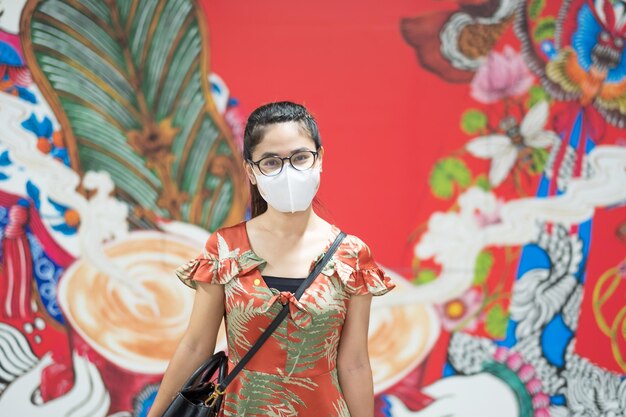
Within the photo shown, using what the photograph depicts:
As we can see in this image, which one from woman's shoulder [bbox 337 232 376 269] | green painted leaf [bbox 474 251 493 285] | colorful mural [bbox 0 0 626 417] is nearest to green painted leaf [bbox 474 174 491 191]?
colorful mural [bbox 0 0 626 417]

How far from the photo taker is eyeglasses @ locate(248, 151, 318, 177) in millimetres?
2002

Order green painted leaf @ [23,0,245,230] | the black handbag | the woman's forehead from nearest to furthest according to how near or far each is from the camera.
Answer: the black handbag, the woman's forehead, green painted leaf @ [23,0,245,230]

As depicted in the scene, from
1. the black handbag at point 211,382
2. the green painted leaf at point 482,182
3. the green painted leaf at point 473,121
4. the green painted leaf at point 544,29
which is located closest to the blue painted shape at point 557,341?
the green painted leaf at point 482,182

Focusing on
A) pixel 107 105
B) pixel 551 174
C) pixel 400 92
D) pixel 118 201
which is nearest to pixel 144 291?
pixel 118 201

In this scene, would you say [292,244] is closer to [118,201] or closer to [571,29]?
[118,201]

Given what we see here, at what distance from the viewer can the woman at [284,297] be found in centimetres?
194

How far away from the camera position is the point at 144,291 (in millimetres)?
3738

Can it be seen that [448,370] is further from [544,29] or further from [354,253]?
[354,253]

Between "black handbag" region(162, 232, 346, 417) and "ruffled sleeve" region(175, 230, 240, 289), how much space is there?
6.7 inches

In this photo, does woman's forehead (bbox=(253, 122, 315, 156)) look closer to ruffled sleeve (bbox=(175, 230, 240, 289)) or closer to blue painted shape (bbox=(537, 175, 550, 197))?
ruffled sleeve (bbox=(175, 230, 240, 289))

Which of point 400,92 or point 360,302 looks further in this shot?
point 400,92

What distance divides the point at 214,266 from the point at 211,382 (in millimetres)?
291

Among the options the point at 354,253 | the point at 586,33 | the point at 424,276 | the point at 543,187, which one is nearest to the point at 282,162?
the point at 354,253

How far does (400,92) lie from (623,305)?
4.93ft
